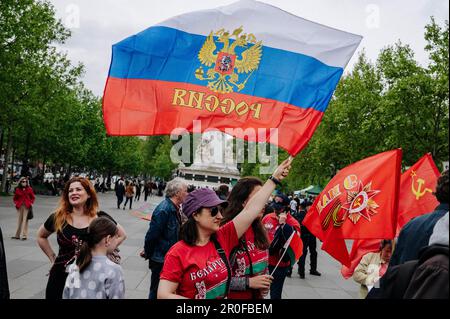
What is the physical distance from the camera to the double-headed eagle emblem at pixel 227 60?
17.2 ft

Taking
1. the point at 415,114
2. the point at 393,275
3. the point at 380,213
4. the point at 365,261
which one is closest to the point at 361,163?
the point at 380,213

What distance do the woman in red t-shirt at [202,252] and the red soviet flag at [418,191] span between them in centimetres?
261

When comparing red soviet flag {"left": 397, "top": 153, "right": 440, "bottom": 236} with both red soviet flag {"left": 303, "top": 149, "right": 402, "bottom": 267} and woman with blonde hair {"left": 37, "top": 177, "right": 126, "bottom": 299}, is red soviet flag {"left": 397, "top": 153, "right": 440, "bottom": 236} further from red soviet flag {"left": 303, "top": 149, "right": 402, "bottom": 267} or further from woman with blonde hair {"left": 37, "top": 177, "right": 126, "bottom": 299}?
woman with blonde hair {"left": 37, "top": 177, "right": 126, "bottom": 299}

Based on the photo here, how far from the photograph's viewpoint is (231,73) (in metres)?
5.29

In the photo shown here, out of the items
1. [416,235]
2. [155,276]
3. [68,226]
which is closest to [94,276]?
[68,226]

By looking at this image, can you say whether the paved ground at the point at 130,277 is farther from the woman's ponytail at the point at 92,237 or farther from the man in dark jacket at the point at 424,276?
the man in dark jacket at the point at 424,276

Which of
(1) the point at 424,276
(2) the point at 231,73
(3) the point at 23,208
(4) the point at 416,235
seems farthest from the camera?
(3) the point at 23,208

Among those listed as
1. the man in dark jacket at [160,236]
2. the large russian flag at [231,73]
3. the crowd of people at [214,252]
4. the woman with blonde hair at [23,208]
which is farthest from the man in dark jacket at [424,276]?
the woman with blonde hair at [23,208]

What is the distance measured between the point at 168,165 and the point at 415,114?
70.6m

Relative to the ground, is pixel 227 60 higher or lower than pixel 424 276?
higher

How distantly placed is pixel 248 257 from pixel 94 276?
1.21m

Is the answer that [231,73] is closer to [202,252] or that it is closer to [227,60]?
[227,60]

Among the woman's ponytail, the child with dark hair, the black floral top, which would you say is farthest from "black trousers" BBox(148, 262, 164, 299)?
the child with dark hair
